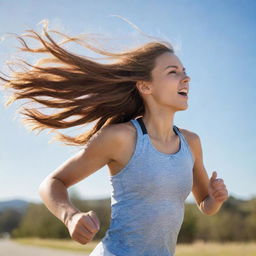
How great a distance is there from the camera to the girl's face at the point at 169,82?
3.97m

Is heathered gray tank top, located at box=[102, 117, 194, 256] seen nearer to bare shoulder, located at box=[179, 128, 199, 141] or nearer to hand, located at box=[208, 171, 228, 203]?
hand, located at box=[208, 171, 228, 203]

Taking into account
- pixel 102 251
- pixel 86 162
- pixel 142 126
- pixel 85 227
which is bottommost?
pixel 102 251

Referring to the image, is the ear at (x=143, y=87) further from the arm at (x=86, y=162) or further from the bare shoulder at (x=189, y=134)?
the arm at (x=86, y=162)

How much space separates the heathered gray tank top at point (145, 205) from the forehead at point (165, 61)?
29.4 inches

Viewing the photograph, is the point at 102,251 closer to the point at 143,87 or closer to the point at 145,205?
the point at 145,205

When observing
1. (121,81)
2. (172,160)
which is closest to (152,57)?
(121,81)

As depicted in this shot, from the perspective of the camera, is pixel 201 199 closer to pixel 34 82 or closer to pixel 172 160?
pixel 172 160

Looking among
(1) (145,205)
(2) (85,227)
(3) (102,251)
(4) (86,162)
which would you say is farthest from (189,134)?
(2) (85,227)

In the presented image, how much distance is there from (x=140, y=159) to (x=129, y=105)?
808 millimetres

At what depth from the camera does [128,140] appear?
3.65m

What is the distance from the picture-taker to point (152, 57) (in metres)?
4.22

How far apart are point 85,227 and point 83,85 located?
1710 mm

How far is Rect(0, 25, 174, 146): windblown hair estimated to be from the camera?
4.22 metres

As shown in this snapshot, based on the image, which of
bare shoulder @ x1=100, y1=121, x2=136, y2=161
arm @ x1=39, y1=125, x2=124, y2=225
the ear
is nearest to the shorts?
arm @ x1=39, y1=125, x2=124, y2=225
